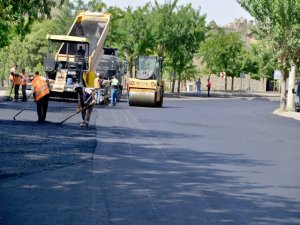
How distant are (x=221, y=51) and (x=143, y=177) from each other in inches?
2770

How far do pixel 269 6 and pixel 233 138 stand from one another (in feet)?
67.8

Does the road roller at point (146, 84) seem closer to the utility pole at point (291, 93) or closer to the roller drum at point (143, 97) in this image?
the roller drum at point (143, 97)

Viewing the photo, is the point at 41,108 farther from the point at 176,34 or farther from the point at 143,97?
the point at 176,34

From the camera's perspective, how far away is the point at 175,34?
59.3 metres

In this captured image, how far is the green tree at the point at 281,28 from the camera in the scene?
121 feet

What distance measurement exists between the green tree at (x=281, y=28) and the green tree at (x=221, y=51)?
132 feet

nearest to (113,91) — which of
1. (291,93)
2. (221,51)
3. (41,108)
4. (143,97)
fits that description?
(143,97)

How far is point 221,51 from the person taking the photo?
80.0 m

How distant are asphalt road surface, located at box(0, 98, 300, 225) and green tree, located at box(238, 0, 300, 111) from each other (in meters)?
18.8

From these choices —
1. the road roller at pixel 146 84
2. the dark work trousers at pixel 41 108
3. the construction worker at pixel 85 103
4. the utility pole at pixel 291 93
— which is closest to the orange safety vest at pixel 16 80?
the road roller at pixel 146 84

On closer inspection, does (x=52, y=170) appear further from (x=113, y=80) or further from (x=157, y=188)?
(x=113, y=80)

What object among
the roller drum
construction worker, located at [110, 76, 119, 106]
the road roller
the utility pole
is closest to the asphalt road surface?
construction worker, located at [110, 76, 119, 106]

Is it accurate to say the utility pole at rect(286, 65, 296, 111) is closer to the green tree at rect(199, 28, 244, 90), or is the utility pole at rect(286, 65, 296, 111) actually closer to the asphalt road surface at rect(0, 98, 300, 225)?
the asphalt road surface at rect(0, 98, 300, 225)

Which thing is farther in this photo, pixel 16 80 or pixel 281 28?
pixel 281 28
